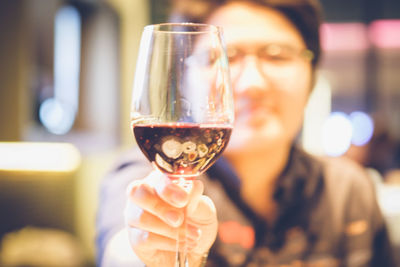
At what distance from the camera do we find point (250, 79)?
50.1 inches

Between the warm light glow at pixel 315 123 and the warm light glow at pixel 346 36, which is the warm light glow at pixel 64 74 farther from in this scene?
the warm light glow at pixel 346 36

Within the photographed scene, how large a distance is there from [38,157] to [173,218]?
289cm

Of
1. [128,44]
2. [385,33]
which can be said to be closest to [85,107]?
[128,44]

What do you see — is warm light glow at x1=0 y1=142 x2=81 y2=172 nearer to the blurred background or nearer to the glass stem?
the blurred background

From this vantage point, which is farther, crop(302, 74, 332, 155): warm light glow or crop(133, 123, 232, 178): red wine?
crop(302, 74, 332, 155): warm light glow

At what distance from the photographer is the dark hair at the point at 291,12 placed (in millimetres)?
1402

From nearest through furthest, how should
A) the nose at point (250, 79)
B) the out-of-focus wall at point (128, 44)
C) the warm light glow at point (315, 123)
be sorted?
the nose at point (250, 79)
the out-of-focus wall at point (128, 44)
the warm light glow at point (315, 123)

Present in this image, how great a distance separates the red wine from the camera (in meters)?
0.80

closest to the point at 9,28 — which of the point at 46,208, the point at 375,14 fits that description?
the point at 46,208

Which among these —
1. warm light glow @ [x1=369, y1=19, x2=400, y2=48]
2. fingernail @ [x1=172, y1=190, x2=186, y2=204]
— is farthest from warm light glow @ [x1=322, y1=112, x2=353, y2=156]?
fingernail @ [x1=172, y1=190, x2=186, y2=204]

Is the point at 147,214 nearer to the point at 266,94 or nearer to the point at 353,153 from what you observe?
the point at 266,94

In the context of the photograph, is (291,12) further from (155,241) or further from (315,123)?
(315,123)

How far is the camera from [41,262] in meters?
3.00

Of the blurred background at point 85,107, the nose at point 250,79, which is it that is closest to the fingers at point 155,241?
the nose at point 250,79
